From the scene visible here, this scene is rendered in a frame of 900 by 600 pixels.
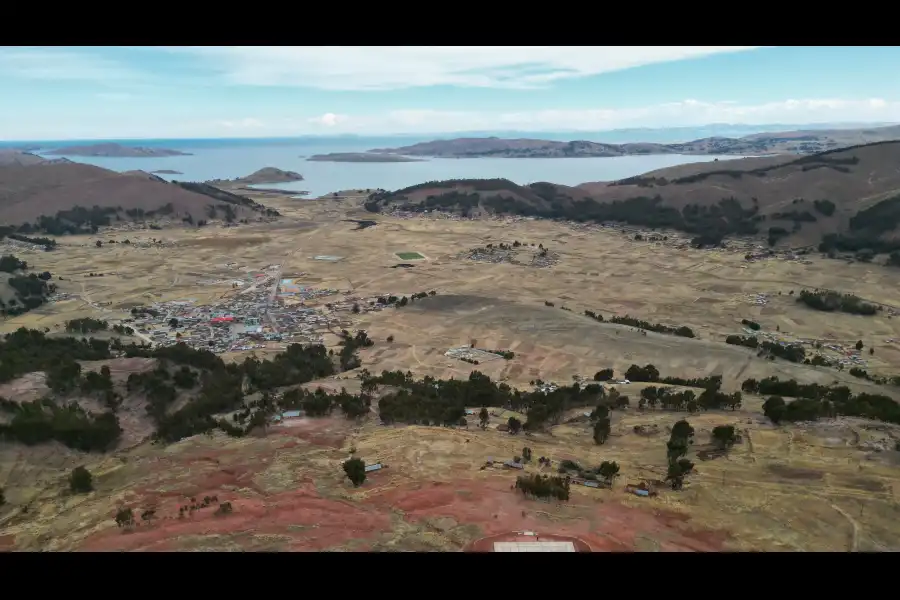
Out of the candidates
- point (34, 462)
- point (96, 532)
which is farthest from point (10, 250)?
point (96, 532)

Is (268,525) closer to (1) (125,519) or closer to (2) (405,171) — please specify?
(1) (125,519)

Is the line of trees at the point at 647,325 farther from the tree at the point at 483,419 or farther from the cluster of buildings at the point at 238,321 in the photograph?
the tree at the point at 483,419

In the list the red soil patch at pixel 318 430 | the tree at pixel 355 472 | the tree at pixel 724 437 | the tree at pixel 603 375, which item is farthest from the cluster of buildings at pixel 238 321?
the tree at pixel 724 437

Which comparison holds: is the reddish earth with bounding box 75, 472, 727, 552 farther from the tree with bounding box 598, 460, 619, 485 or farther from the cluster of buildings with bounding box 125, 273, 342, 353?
the cluster of buildings with bounding box 125, 273, 342, 353

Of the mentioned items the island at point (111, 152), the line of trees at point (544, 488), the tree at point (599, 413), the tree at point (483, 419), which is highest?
the island at point (111, 152)

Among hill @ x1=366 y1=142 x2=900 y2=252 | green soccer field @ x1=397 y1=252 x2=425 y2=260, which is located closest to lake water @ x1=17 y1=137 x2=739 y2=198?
hill @ x1=366 y1=142 x2=900 y2=252

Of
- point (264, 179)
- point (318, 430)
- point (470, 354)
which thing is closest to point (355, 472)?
point (318, 430)
